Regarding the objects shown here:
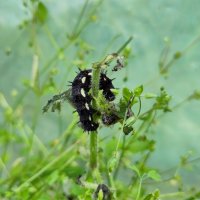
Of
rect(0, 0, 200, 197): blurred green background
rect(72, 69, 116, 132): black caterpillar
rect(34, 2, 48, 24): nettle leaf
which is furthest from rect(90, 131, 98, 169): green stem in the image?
rect(0, 0, 200, 197): blurred green background

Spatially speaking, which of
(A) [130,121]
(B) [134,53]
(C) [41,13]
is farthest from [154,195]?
(B) [134,53]

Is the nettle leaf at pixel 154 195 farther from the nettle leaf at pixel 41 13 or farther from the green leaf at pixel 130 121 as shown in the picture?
the nettle leaf at pixel 41 13

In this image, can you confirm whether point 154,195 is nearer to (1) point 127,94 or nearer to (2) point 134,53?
(1) point 127,94

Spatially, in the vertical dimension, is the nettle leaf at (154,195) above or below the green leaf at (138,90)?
below

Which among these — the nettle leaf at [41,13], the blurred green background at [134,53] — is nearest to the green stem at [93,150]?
the nettle leaf at [41,13]

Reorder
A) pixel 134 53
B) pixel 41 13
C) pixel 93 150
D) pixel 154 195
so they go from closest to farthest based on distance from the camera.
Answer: pixel 154 195 < pixel 93 150 < pixel 41 13 < pixel 134 53

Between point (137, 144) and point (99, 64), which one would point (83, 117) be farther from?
point (137, 144)

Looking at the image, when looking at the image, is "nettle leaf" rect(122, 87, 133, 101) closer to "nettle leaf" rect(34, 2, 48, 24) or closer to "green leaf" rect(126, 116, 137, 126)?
"green leaf" rect(126, 116, 137, 126)
